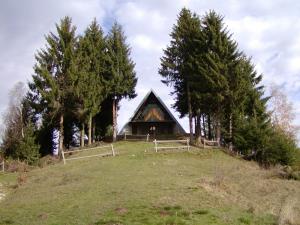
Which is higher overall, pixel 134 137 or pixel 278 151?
pixel 134 137

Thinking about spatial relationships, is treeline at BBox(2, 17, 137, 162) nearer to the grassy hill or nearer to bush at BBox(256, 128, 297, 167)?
the grassy hill

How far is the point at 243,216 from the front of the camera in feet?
54.8

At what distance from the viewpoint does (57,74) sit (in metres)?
47.6

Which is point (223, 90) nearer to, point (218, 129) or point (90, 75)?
point (218, 129)

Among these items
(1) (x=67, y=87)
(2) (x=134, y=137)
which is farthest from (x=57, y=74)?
(2) (x=134, y=137)

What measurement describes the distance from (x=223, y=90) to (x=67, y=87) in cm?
1606

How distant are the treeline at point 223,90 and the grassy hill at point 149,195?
8600 millimetres

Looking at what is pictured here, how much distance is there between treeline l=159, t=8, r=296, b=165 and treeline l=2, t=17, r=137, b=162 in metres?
7.49

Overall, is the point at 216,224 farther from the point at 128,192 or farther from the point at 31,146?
the point at 31,146

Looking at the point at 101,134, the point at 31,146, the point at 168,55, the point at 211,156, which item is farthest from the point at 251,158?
the point at 101,134

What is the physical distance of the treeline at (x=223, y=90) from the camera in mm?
41156

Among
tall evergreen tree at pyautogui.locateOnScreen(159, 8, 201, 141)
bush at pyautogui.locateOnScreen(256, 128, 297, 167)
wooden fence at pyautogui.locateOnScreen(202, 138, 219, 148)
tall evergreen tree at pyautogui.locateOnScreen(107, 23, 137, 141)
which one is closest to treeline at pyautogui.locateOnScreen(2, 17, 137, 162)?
tall evergreen tree at pyautogui.locateOnScreen(107, 23, 137, 141)

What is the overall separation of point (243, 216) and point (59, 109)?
32.3 metres

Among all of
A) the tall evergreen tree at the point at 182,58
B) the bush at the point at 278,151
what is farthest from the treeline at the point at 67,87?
the bush at the point at 278,151
